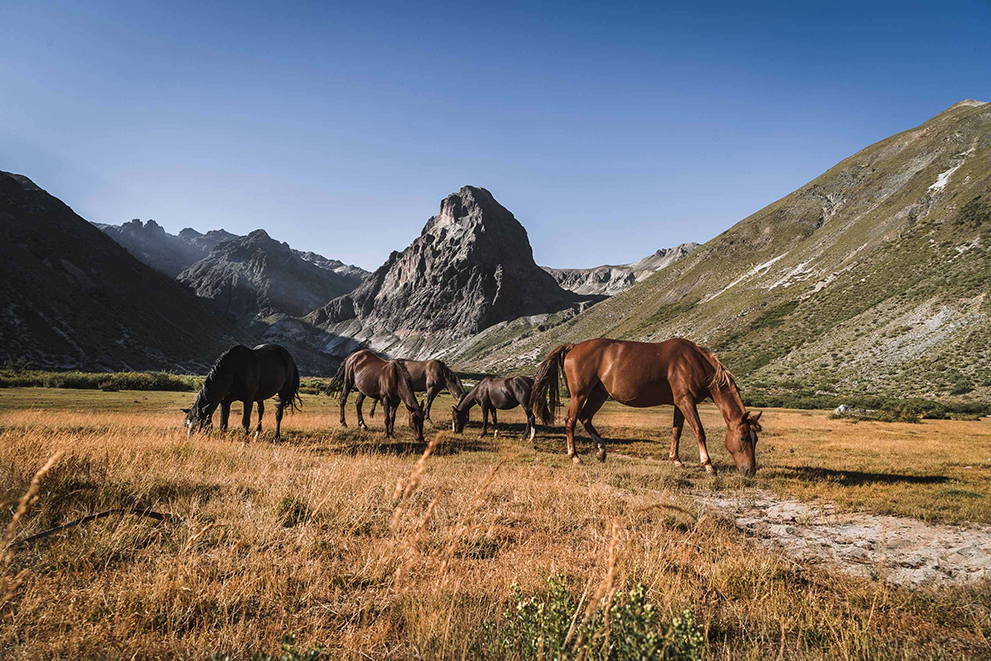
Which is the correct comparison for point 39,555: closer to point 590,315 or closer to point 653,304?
point 653,304

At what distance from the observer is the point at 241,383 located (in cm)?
1360

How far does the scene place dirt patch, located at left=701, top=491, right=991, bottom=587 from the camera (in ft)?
16.5

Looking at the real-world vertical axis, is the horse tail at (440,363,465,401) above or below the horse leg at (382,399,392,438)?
above

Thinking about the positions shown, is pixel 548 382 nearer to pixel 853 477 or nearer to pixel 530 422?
pixel 530 422

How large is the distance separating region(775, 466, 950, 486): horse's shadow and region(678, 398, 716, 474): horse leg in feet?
5.38

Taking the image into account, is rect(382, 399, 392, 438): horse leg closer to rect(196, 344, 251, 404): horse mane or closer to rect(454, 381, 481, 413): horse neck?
rect(454, 381, 481, 413): horse neck

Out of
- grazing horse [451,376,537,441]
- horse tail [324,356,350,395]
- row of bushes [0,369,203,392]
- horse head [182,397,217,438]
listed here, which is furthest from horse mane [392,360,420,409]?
row of bushes [0,369,203,392]

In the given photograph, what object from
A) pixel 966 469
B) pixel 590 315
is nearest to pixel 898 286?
pixel 966 469

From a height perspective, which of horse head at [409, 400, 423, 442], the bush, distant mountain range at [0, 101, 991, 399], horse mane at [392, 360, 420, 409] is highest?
distant mountain range at [0, 101, 991, 399]

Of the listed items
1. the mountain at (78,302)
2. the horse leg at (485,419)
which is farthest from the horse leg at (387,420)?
the mountain at (78,302)

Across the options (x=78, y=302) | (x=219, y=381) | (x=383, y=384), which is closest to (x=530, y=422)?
(x=383, y=384)

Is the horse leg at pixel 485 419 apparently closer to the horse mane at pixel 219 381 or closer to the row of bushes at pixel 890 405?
the horse mane at pixel 219 381

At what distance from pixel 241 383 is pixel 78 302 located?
321ft

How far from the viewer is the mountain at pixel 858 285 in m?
45.8
